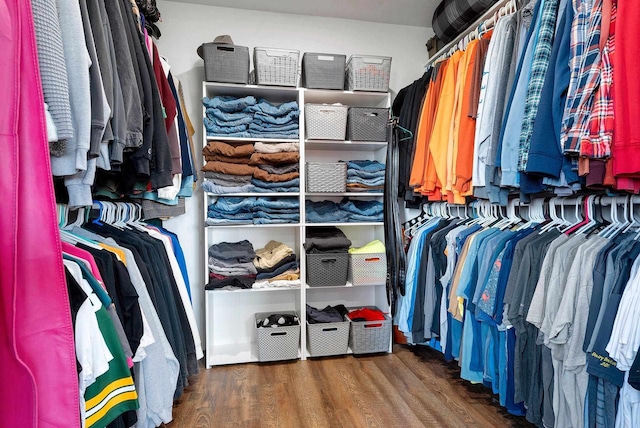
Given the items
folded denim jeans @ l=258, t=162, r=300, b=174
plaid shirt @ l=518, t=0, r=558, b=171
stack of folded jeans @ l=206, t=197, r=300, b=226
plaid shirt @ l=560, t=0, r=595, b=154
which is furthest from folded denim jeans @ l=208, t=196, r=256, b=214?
plaid shirt @ l=560, t=0, r=595, b=154

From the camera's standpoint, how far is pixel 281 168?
2.47 meters

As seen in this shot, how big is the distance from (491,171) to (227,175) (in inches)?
60.4

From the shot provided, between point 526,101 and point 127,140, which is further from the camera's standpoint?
point 526,101

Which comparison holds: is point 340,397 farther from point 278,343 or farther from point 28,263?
point 28,263

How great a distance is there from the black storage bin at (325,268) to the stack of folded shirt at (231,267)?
1.20 feet

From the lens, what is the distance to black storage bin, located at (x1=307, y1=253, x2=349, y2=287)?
8.07ft

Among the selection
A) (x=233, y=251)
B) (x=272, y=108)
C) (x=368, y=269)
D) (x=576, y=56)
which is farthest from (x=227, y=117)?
(x=576, y=56)

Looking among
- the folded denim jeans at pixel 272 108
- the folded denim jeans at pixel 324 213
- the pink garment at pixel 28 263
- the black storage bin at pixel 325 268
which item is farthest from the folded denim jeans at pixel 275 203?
the pink garment at pixel 28 263

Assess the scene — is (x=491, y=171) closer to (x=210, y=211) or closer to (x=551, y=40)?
(x=551, y=40)

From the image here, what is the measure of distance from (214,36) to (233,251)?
1.51 metres

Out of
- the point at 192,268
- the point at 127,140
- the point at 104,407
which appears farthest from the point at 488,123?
the point at 192,268

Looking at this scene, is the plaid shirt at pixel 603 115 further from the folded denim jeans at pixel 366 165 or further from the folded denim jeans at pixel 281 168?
the folded denim jeans at pixel 281 168

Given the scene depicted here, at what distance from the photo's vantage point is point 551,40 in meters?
1.44

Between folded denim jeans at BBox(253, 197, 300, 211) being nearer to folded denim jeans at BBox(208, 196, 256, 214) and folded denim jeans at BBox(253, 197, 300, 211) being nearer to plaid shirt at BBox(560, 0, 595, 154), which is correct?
folded denim jeans at BBox(208, 196, 256, 214)
